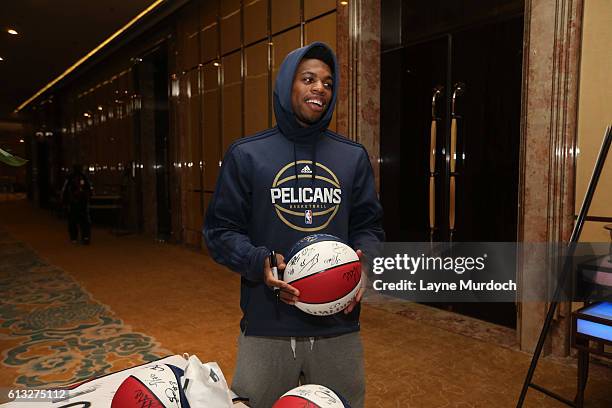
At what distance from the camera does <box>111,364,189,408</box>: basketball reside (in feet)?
3.29

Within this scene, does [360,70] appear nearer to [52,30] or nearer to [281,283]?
[281,283]

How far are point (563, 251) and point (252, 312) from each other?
2.54 meters

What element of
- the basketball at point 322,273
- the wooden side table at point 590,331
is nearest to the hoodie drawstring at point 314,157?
the basketball at point 322,273

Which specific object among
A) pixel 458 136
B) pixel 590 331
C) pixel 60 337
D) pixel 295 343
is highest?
pixel 458 136

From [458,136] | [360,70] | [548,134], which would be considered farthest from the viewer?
[360,70]

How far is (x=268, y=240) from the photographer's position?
1604 mm

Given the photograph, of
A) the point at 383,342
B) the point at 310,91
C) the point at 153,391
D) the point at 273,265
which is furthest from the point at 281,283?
the point at 383,342

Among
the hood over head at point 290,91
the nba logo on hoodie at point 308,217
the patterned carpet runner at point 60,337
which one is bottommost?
the patterned carpet runner at point 60,337

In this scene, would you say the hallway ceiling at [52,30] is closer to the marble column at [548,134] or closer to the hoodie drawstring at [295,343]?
the marble column at [548,134]

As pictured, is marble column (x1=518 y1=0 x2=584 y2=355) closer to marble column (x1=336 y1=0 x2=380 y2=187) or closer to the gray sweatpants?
marble column (x1=336 y1=0 x2=380 y2=187)

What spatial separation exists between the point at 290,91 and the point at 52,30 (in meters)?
9.97

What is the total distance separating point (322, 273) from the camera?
1.46 meters

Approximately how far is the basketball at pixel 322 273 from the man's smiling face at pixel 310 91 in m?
0.42

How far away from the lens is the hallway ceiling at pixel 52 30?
8.11 meters
